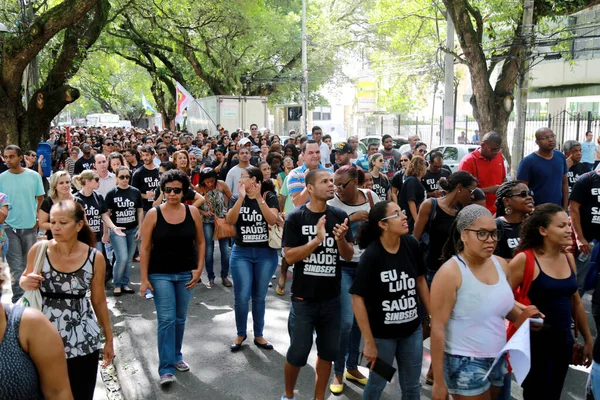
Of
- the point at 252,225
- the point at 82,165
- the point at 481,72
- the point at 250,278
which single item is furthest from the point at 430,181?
the point at 481,72

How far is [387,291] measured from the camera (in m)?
3.90

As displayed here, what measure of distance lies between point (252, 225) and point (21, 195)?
3.15 m

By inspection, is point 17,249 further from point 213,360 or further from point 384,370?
point 384,370

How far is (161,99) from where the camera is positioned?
4194 cm

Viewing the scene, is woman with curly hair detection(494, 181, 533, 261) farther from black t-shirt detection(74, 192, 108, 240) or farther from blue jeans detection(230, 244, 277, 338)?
black t-shirt detection(74, 192, 108, 240)

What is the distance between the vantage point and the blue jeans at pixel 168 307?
209 inches

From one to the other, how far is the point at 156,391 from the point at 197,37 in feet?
81.6

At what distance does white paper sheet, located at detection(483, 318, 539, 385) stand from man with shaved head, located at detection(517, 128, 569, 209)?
4254mm

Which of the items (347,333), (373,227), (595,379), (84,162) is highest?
(373,227)

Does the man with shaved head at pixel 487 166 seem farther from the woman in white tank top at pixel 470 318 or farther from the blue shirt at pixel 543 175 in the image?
the woman in white tank top at pixel 470 318

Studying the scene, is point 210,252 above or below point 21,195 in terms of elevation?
below

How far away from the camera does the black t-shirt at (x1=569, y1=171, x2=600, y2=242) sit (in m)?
6.16

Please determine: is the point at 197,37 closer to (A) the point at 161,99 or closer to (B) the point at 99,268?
(A) the point at 161,99

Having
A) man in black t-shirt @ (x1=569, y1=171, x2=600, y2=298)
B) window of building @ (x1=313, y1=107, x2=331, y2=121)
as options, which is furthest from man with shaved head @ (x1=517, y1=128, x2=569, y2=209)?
window of building @ (x1=313, y1=107, x2=331, y2=121)
